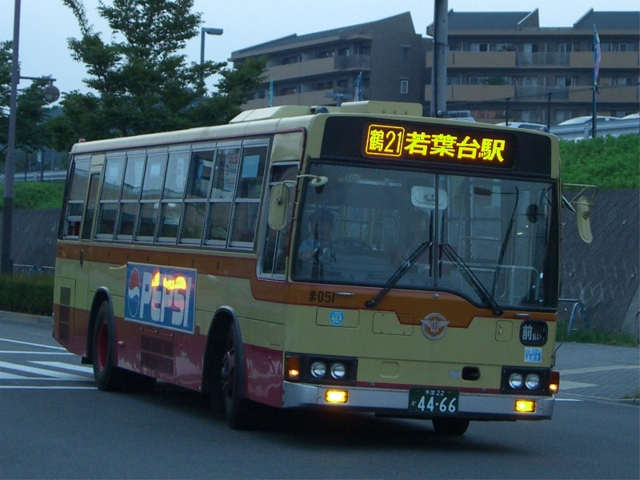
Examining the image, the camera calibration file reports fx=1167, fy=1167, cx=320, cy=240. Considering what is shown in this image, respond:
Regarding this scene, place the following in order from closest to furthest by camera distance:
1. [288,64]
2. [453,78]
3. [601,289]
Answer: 1. [601,289]
2. [453,78]
3. [288,64]

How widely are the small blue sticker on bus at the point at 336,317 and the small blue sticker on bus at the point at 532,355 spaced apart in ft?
5.67

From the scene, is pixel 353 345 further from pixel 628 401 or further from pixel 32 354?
pixel 32 354

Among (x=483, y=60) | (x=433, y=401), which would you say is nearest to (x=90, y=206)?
(x=433, y=401)

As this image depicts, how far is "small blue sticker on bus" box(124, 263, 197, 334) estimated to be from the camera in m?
12.0

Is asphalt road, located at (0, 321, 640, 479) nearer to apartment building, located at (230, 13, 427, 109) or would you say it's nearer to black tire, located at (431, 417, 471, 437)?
black tire, located at (431, 417, 471, 437)

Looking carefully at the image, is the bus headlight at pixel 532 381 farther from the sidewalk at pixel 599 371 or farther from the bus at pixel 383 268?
the sidewalk at pixel 599 371

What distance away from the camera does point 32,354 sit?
62.8 ft

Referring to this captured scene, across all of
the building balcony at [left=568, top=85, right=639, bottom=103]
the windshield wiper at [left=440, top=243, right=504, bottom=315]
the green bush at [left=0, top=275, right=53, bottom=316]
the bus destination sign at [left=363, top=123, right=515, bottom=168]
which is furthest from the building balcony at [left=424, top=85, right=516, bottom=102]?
the windshield wiper at [left=440, top=243, right=504, bottom=315]

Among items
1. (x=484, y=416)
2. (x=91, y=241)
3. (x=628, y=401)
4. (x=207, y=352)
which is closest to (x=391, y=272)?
(x=484, y=416)

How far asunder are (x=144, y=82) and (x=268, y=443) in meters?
22.2

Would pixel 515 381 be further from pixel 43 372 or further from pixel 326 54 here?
pixel 326 54

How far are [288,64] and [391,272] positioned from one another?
253ft

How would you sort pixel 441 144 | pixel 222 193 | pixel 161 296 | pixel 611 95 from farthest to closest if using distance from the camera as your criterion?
pixel 611 95 < pixel 161 296 < pixel 222 193 < pixel 441 144

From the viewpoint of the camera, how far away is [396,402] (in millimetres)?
9750
